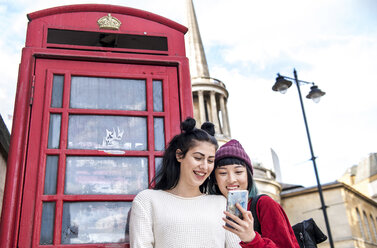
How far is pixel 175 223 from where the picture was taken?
9.40 feet

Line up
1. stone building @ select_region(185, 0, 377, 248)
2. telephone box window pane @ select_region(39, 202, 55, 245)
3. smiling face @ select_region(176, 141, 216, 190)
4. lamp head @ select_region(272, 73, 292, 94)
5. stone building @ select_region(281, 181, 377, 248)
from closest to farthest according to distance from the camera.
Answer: smiling face @ select_region(176, 141, 216, 190), telephone box window pane @ select_region(39, 202, 55, 245), lamp head @ select_region(272, 73, 292, 94), stone building @ select_region(281, 181, 377, 248), stone building @ select_region(185, 0, 377, 248)

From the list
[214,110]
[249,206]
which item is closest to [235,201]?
[249,206]

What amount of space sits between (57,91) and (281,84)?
10.3 m

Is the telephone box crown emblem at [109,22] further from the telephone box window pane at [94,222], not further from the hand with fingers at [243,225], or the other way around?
→ the hand with fingers at [243,225]

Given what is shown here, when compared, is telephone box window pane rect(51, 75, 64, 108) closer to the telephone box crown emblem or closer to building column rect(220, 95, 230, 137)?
the telephone box crown emblem

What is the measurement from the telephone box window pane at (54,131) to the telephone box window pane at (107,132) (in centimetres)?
10

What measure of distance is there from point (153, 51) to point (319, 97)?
10523mm

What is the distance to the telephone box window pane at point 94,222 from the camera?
11.2 feet

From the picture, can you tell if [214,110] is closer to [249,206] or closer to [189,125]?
[189,125]

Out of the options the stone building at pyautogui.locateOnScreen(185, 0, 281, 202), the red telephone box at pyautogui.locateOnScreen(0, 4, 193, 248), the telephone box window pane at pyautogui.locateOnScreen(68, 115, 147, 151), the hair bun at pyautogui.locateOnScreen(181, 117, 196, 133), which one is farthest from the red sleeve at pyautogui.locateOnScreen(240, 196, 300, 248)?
the stone building at pyautogui.locateOnScreen(185, 0, 281, 202)

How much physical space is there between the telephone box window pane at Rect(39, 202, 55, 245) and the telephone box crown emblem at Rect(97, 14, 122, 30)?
1.95 meters

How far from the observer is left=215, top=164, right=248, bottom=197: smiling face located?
A: 3368 millimetres

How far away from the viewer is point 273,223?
2.89 m

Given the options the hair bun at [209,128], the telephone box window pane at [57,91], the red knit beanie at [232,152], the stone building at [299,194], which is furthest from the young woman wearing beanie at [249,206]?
the stone building at [299,194]
